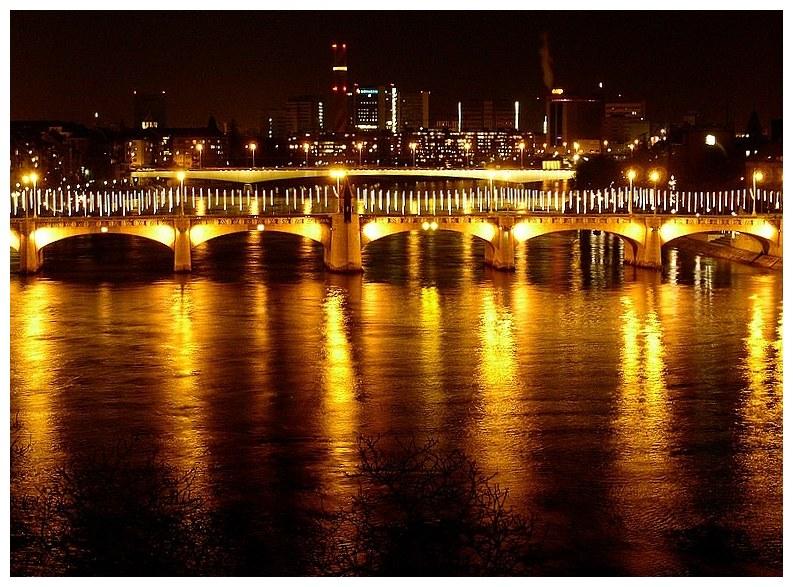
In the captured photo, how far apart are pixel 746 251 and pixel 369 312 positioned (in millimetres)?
22854

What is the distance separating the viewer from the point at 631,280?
56062 mm

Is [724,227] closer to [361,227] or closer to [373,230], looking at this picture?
[373,230]

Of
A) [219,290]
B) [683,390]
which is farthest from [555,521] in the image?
[219,290]

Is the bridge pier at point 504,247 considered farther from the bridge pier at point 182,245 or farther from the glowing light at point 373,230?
the bridge pier at point 182,245

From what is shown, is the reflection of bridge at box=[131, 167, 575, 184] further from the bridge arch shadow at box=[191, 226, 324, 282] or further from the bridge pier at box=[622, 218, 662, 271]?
the bridge pier at box=[622, 218, 662, 271]

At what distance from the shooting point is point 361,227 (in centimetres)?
5834

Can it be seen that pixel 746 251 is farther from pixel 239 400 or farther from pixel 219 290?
pixel 239 400

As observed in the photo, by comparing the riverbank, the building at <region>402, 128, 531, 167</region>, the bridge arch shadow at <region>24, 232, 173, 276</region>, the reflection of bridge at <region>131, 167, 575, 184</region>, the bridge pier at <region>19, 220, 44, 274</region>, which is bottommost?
the riverbank

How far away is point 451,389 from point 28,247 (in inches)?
1077

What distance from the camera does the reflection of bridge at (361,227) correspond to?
56.4 meters

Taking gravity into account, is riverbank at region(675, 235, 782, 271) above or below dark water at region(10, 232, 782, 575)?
above

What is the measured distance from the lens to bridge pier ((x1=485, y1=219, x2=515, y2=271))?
58.8 metres

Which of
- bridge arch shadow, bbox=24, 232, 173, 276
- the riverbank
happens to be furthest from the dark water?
the riverbank

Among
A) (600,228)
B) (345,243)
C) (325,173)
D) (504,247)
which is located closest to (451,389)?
(345,243)
